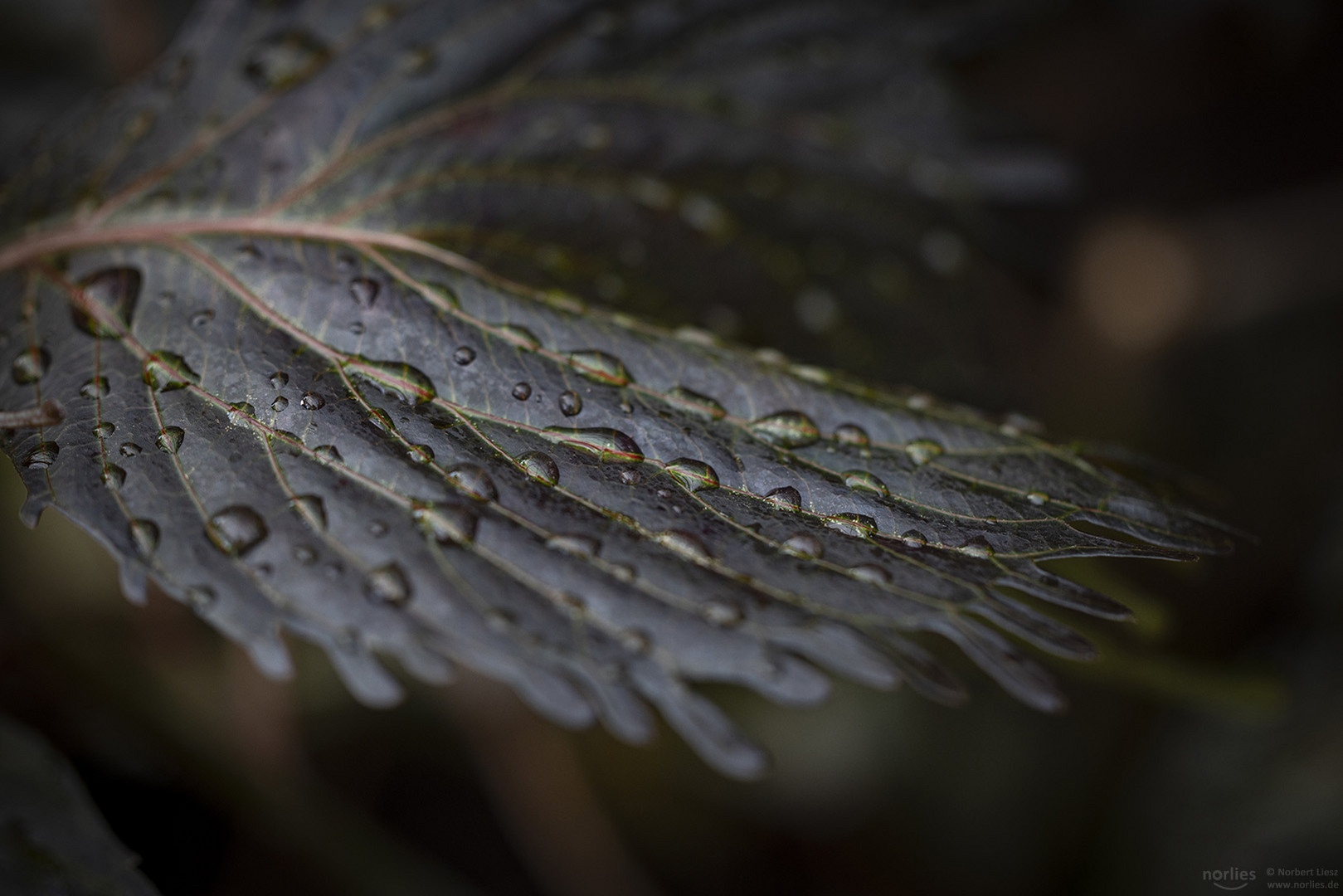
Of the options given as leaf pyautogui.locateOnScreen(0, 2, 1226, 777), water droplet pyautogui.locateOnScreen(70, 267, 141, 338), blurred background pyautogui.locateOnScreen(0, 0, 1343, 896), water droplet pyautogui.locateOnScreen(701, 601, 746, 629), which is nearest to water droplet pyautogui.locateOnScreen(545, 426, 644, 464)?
leaf pyautogui.locateOnScreen(0, 2, 1226, 777)

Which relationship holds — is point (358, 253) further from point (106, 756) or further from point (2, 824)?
point (106, 756)

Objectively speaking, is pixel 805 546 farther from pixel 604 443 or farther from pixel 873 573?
pixel 604 443

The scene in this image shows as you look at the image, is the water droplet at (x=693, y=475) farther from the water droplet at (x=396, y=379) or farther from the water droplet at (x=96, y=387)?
the water droplet at (x=96, y=387)

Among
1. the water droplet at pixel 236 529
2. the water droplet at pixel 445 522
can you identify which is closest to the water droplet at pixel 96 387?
the water droplet at pixel 236 529

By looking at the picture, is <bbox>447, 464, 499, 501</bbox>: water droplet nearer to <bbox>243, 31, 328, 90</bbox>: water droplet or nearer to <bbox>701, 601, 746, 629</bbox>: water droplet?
<bbox>701, 601, 746, 629</bbox>: water droplet

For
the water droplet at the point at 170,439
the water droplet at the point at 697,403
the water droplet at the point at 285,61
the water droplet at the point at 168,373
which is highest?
the water droplet at the point at 285,61
